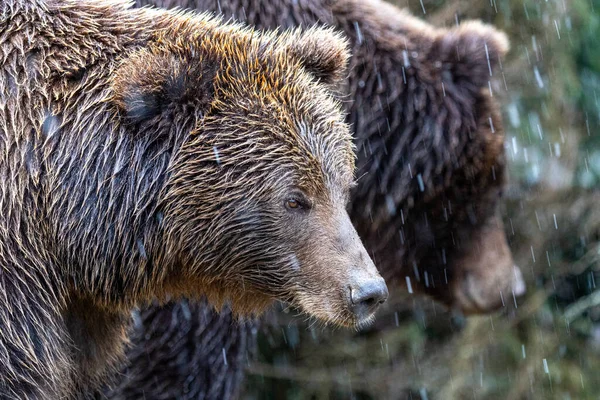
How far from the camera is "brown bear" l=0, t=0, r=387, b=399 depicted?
10.6 feet

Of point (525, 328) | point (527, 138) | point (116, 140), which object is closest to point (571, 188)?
point (527, 138)

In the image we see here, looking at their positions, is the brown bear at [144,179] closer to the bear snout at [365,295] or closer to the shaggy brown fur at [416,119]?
the bear snout at [365,295]

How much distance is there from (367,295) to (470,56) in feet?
7.83

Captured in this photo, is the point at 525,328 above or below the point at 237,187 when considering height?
below

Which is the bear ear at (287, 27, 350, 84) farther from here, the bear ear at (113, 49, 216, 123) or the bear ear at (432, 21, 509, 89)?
the bear ear at (432, 21, 509, 89)

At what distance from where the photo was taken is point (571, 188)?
6977 mm

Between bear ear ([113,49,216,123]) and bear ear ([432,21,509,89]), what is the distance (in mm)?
2244

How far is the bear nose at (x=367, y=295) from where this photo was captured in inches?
130

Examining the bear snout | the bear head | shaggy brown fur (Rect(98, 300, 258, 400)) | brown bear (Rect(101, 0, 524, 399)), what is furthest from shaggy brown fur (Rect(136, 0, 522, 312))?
the bear snout

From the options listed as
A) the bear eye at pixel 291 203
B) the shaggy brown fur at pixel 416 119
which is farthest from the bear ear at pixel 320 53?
the shaggy brown fur at pixel 416 119

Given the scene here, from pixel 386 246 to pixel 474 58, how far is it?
4.22 ft

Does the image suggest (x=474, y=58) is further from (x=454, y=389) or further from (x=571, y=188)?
(x=454, y=389)

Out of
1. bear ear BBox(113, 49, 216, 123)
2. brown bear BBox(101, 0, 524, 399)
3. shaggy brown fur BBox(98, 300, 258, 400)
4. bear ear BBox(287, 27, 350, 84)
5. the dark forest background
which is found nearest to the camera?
bear ear BBox(113, 49, 216, 123)

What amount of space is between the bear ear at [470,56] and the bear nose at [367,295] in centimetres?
225
